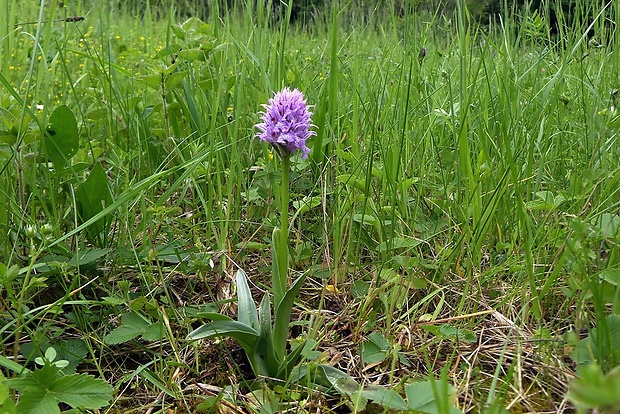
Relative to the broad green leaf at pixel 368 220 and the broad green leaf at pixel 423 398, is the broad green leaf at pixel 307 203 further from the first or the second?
the broad green leaf at pixel 423 398

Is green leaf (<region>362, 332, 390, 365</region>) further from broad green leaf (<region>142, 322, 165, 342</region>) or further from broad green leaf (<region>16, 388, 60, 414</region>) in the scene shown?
broad green leaf (<region>16, 388, 60, 414</region>)

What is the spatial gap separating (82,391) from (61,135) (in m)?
0.65

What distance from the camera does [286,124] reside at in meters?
0.92

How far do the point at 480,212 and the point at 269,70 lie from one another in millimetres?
851

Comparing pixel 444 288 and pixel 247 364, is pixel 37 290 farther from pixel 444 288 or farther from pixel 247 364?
pixel 444 288

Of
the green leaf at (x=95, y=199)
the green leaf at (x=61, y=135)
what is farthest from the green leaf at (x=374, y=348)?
the green leaf at (x=61, y=135)

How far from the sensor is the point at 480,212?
3.85 feet

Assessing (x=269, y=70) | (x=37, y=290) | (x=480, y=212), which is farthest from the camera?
(x=269, y=70)

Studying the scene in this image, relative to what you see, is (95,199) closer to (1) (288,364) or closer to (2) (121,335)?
(2) (121,335)

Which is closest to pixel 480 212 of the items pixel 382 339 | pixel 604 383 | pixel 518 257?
pixel 518 257

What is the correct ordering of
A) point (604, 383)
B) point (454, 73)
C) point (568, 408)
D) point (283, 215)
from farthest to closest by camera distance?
point (454, 73) < point (283, 215) < point (568, 408) < point (604, 383)

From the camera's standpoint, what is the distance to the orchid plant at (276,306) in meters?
0.85

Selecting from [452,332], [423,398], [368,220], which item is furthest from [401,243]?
[423,398]

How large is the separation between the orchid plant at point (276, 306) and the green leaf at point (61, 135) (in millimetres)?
518
